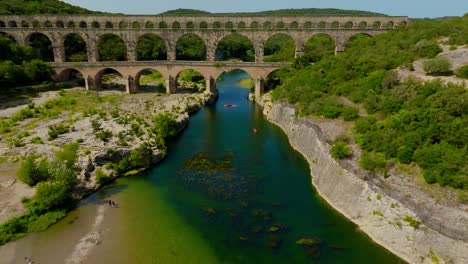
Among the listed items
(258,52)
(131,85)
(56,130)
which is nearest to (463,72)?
(258,52)

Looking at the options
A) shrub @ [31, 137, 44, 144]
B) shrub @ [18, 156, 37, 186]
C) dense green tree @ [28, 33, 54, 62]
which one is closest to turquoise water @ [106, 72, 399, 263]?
shrub @ [18, 156, 37, 186]

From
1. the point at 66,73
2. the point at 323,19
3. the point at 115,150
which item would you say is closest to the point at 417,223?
the point at 115,150

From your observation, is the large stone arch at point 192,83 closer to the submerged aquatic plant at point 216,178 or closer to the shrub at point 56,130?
the shrub at point 56,130

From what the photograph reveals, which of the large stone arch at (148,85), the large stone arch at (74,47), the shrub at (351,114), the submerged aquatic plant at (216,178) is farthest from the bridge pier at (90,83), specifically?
the shrub at (351,114)

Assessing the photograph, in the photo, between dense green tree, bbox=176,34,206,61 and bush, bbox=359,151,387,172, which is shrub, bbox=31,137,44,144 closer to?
bush, bbox=359,151,387,172

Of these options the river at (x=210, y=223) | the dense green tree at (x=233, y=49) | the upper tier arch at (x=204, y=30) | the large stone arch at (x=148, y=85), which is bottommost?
the river at (x=210, y=223)
